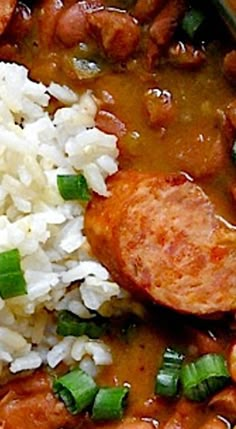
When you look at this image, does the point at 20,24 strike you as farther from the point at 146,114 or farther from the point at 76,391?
the point at 76,391

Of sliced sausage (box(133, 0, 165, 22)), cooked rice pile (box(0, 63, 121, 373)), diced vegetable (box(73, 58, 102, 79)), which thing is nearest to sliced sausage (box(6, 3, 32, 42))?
cooked rice pile (box(0, 63, 121, 373))

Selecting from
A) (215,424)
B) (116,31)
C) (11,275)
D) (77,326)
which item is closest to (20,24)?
(116,31)

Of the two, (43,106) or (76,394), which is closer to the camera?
(76,394)

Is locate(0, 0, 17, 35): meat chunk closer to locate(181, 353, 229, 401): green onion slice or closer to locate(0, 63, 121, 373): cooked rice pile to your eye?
locate(0, 63, 121, 373): cooked rice pile

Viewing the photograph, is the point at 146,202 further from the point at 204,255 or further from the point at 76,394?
the point at 76,394

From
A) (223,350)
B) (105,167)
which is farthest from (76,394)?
(105,167)

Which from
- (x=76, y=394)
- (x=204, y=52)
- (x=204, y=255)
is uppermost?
(x=204, y=52)

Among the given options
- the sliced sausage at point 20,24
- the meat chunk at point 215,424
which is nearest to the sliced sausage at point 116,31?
the sliced sausage at point 20,24
